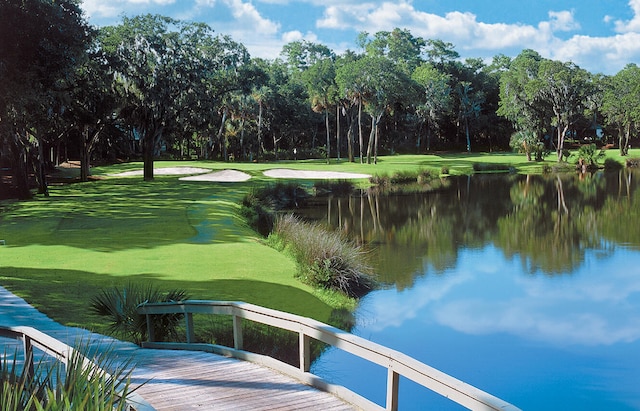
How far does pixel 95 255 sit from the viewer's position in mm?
16188

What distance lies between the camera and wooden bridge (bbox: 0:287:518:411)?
5.01m

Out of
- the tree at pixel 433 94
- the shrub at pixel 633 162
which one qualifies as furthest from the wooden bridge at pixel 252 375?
the tree at pixel 433 94

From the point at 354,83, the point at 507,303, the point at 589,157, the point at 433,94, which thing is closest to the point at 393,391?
the point at 507,303

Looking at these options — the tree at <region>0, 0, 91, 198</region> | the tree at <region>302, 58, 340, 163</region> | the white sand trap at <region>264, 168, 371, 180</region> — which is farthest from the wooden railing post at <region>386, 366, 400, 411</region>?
the tree at <region>302, 58, 340, 163</region>

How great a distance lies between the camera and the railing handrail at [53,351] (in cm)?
393

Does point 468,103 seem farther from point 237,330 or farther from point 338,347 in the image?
point 338,347

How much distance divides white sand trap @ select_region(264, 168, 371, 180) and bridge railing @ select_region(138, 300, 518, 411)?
36323 mm

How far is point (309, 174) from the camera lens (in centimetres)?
4659

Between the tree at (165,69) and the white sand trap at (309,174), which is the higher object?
the tree at (165,69)

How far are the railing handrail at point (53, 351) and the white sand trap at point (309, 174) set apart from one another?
38805 millimetres

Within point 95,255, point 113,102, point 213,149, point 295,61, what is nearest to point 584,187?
point 113,102

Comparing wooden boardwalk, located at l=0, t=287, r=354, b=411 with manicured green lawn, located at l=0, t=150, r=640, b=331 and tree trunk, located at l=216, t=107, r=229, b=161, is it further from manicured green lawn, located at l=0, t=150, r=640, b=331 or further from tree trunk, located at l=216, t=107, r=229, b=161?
tree trunk, located at l=216, t=107, r=229, b=161

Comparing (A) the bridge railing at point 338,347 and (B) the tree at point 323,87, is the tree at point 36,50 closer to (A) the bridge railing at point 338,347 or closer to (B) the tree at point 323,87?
(A) the bridge railing at point 338,347

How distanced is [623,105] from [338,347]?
6884cm
